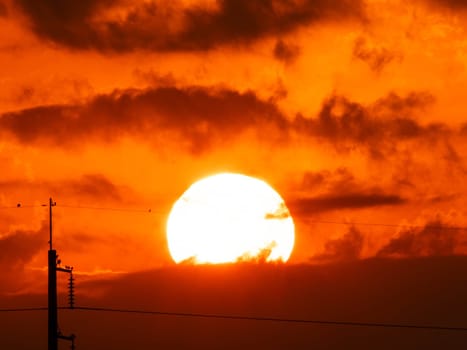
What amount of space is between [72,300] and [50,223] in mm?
10638

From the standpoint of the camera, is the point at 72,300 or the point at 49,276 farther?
the point at 72,300

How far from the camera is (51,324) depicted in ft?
473

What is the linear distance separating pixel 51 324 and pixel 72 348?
31.9 ft

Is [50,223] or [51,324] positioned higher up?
[50,223]

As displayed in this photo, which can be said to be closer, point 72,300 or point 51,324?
point 51,324

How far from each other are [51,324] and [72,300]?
13.6 metres

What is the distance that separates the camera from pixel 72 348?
153250 millimetres

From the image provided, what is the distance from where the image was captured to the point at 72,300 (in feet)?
517

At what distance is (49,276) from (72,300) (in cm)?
1281

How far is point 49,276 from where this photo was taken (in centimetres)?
14525

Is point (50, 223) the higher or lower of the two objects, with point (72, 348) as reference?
higher

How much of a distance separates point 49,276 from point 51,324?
446cm

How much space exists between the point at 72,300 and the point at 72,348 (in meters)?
6.15

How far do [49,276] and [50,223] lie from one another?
7.16 metres
